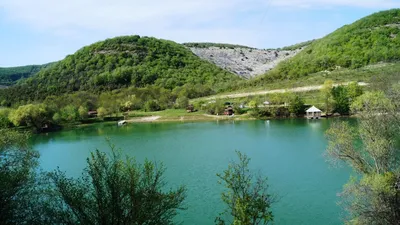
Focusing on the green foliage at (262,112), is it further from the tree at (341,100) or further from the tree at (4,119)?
the tree at (4,119)

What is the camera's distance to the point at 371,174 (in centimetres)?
1473

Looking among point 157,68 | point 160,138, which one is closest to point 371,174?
point 160,138

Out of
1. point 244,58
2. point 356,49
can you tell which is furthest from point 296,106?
point 244,58

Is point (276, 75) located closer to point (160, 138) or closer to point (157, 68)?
point (157, 68)

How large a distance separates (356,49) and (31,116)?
94338 mm

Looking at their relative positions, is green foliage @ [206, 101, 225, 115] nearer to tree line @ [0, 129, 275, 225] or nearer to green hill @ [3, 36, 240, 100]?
green hill @ [3, 36, 240, 100]

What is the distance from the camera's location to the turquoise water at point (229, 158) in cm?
2047

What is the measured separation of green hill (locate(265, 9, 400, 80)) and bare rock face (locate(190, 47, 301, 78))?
3010cm

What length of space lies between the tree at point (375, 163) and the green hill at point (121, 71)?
314 feet

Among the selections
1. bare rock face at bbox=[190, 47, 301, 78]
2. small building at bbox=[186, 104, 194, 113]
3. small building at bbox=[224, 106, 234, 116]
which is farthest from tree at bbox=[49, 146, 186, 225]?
bare rock face at bbox=[190, 47, 301, 78]

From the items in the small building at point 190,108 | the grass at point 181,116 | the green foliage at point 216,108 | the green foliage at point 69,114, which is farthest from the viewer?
the small building at point 190,108

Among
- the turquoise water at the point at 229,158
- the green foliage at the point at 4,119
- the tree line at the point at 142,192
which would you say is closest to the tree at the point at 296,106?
the turquoise water at the point at 229,158

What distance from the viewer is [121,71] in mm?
125375

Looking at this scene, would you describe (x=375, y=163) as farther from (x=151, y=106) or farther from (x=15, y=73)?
(x=15, y=73)
